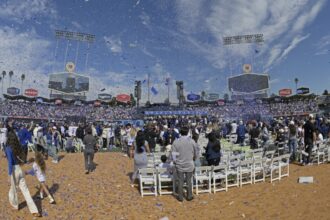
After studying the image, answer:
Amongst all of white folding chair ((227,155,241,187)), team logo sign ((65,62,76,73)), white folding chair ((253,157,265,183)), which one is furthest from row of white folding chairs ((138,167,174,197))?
team logo sign ((65,62,76,73))

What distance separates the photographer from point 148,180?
7875mm

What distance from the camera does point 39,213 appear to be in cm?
620

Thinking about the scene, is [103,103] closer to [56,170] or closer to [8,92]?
[8,92]

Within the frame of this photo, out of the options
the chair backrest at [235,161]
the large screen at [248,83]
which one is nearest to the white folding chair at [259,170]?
the chair backrest at [235,161]

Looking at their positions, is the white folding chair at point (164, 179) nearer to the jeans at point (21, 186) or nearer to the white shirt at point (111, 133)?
the jeans at point (21, 186)

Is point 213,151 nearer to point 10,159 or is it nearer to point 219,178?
point 219,178

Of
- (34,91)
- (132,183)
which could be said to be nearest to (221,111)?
(34,91)

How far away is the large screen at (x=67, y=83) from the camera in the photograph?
6075 centimetres

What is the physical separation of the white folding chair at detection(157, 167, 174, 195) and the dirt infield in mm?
255

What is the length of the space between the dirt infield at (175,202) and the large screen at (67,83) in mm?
53553

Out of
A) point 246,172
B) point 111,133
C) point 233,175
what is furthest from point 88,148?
point 111,133

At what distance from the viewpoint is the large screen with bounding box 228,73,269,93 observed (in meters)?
58.8

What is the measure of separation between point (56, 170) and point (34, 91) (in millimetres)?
73634

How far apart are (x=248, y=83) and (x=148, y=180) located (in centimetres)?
5570
